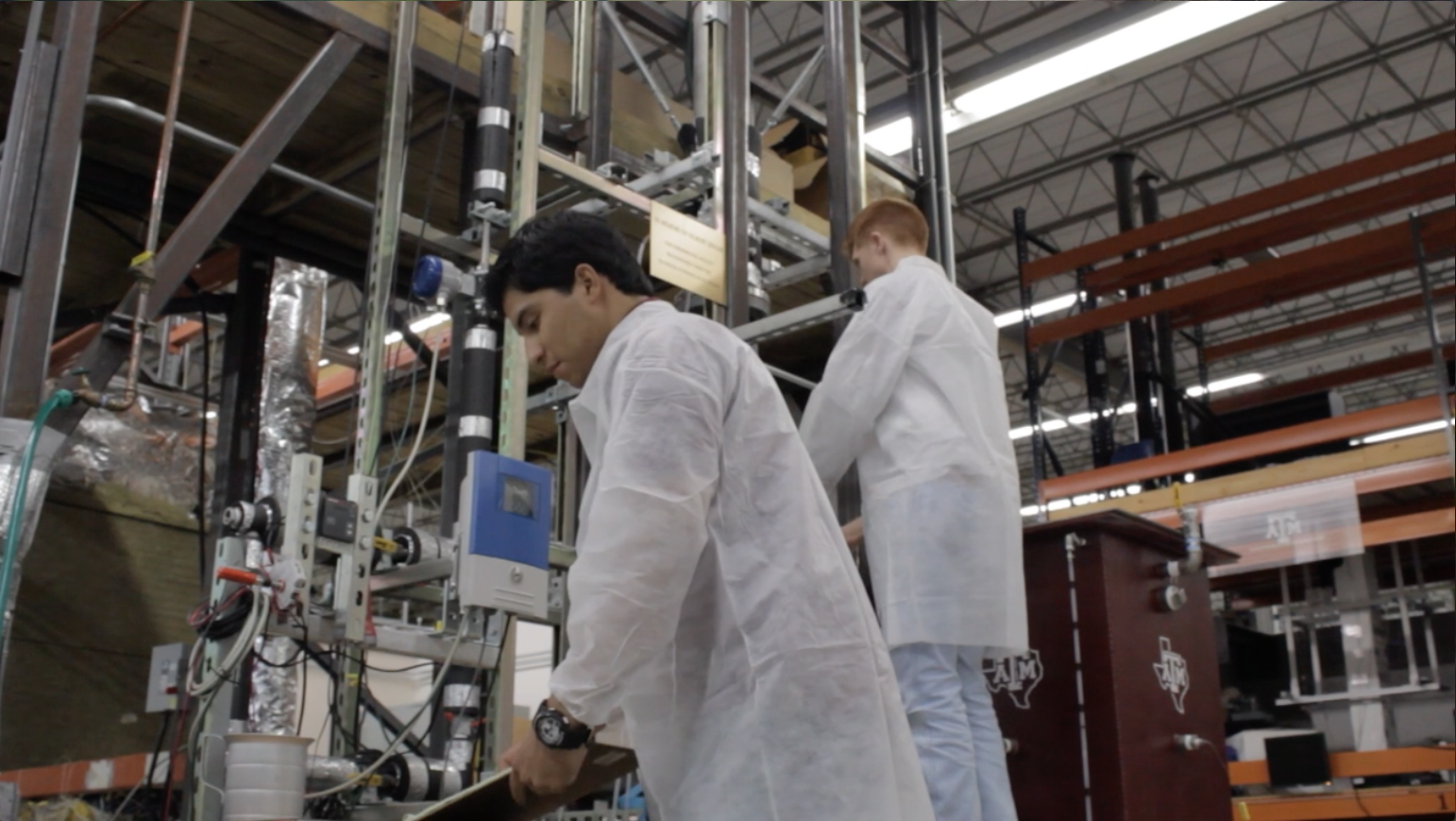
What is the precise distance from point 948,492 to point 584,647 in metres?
1.49

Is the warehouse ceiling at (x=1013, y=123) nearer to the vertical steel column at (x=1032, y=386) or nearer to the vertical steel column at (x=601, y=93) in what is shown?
the vertical steel column at (x=601, y=93)

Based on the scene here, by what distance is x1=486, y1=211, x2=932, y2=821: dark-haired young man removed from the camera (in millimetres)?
1795

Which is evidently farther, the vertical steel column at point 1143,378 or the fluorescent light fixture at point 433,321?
the vertical steel column at point 1143,378

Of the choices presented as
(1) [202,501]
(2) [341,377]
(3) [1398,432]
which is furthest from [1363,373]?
(1) [202,501]

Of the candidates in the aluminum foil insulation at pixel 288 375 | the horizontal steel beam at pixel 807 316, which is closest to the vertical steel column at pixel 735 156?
the horizontal steel beam at pixel 807 316

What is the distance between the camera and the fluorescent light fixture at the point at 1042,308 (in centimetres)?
1462

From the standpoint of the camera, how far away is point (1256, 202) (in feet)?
24.8

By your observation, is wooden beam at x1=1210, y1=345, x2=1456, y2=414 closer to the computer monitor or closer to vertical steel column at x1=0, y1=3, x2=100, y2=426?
the computer monitor

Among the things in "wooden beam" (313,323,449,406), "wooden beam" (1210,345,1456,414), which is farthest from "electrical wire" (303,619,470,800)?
"wooden beam" (1210,345,1456,414)

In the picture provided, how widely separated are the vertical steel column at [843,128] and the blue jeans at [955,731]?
2.13 m

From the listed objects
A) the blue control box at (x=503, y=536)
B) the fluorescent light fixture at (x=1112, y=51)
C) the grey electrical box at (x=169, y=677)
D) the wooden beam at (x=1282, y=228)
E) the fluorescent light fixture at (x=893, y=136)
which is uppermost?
the fluorescent light fixture at (x=893, y=136)

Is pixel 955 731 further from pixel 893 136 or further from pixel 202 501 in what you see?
pixel 893 136

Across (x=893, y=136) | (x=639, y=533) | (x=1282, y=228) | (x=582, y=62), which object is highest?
(x=893, y=136)

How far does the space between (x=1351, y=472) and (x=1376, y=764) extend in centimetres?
121
